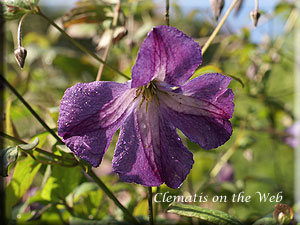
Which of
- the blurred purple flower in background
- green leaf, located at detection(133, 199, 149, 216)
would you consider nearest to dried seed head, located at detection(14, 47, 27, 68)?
green leaf, located at detection(133, 199, 149, 216)

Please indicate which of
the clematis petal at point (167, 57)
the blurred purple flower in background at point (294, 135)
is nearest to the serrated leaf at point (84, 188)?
the clematis petal at point (167, 57)

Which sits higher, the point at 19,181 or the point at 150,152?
the point at 150,152

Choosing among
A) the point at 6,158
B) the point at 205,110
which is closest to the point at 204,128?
the point at 205,110

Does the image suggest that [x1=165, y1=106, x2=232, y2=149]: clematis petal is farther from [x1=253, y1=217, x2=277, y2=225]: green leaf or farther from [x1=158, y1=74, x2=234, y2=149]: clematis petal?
[x1=253, y1=217, x2=277, y2=225]: green leaf

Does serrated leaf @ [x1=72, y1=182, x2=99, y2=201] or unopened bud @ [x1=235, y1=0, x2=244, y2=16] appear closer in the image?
serrated leaf @ [x1=72, y1=182, x2=99, y2=201]

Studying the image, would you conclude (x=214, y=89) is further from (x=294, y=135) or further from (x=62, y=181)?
(x=294, y=135)

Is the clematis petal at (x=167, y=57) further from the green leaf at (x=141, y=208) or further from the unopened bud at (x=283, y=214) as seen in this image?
the green leaf at (x=141, y=208)

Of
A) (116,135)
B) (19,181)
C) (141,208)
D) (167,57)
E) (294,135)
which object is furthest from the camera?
(294,135)

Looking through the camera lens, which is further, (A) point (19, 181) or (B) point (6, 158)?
(A) point (19, 181)
